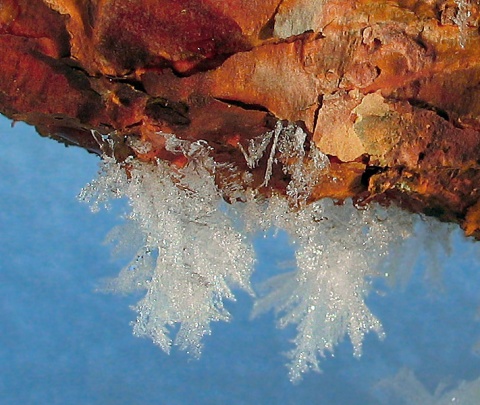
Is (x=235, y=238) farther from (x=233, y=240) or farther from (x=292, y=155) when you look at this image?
(x=292, y=155)

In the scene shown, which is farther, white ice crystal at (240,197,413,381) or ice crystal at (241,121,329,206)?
white ice crystal at (240,197,413,381)

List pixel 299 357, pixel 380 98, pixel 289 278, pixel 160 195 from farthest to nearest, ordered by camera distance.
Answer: pixel 289 278 → pixel 299 357 → pixel 160 195 → pixel 380 98

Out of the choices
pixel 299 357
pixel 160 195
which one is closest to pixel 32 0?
pixel 160 195

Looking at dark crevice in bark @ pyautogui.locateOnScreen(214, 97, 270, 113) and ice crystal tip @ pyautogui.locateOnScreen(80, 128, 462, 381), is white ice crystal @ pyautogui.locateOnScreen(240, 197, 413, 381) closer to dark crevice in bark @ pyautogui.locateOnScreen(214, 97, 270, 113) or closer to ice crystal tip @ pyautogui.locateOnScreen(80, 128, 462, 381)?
ice crystal tip @ pyautogui.locateOnScreen(80, 128, 462, 381)

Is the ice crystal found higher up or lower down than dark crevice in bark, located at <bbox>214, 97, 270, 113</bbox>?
lower down

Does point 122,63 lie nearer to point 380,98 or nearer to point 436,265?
point 380,98

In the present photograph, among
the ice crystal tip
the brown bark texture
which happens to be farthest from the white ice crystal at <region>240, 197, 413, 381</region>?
the brown bark texture

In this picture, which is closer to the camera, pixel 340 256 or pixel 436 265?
pixel 340 256
